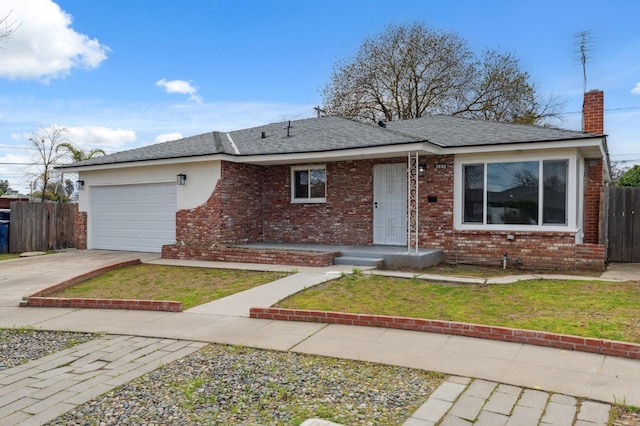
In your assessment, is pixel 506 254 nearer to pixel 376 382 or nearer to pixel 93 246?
pixel 376 382

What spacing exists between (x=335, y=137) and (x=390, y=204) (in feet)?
8.19

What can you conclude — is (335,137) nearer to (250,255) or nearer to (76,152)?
(250,255)

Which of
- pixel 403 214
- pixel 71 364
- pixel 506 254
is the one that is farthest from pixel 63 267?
pixel 506 254

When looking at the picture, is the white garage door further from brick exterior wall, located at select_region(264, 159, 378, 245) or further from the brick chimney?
the brick chimney

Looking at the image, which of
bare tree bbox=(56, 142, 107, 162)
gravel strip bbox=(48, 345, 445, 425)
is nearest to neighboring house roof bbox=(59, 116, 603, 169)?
gravel strip bbox=(48, 345, 445, 425)

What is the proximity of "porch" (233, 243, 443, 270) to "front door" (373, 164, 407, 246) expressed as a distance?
0.40 m

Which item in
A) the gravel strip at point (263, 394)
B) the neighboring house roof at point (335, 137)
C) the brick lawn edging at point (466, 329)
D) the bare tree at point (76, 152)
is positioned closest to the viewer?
the gravel strip at point (263, 394)

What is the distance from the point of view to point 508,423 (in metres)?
3.22

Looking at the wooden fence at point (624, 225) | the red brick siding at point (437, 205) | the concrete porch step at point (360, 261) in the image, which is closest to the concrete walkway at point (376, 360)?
the concrete porch step at point (360, 261)

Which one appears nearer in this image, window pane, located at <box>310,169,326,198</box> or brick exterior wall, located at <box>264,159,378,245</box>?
brick exterior wall, located at <box>264,159,378,245</box>

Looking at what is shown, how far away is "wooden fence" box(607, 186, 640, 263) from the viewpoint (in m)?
11.8

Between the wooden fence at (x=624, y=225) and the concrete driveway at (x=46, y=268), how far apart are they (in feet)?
40.7

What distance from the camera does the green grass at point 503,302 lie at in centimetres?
560

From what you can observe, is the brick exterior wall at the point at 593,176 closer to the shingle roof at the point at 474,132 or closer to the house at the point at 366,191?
the house at the point at 366,191
